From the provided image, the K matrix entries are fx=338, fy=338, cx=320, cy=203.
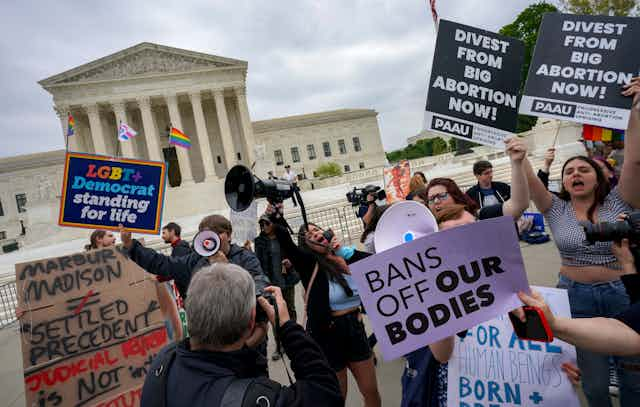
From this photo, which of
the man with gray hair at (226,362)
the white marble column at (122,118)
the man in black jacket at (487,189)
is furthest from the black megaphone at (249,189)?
the white marble column at (122,118)

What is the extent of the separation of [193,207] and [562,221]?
25.8m

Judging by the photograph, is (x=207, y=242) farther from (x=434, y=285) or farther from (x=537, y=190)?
(x=537, y=190)

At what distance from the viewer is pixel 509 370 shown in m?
1.70

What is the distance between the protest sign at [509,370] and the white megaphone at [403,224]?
0.65 m

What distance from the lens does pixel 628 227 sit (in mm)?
1341

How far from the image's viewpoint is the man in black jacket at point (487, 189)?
14.2 ft

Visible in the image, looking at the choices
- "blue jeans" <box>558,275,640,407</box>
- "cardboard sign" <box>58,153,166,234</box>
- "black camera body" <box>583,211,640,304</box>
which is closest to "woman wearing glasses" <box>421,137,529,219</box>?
"blue jeans" <box>558,275,640,407</box>

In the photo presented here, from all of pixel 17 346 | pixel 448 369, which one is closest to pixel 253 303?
pixel 448 369

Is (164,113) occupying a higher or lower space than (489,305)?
higher

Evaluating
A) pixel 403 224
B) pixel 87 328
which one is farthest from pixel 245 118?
pixel 403 224

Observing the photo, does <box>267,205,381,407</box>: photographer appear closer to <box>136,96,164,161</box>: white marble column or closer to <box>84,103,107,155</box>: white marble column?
<box>136,96,164,161</box>: white marble column

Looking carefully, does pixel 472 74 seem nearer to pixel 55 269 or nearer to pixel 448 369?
pixel 448 369

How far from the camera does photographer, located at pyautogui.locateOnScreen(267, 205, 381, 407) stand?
7.34 feet

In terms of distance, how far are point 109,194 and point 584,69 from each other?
158 inches
